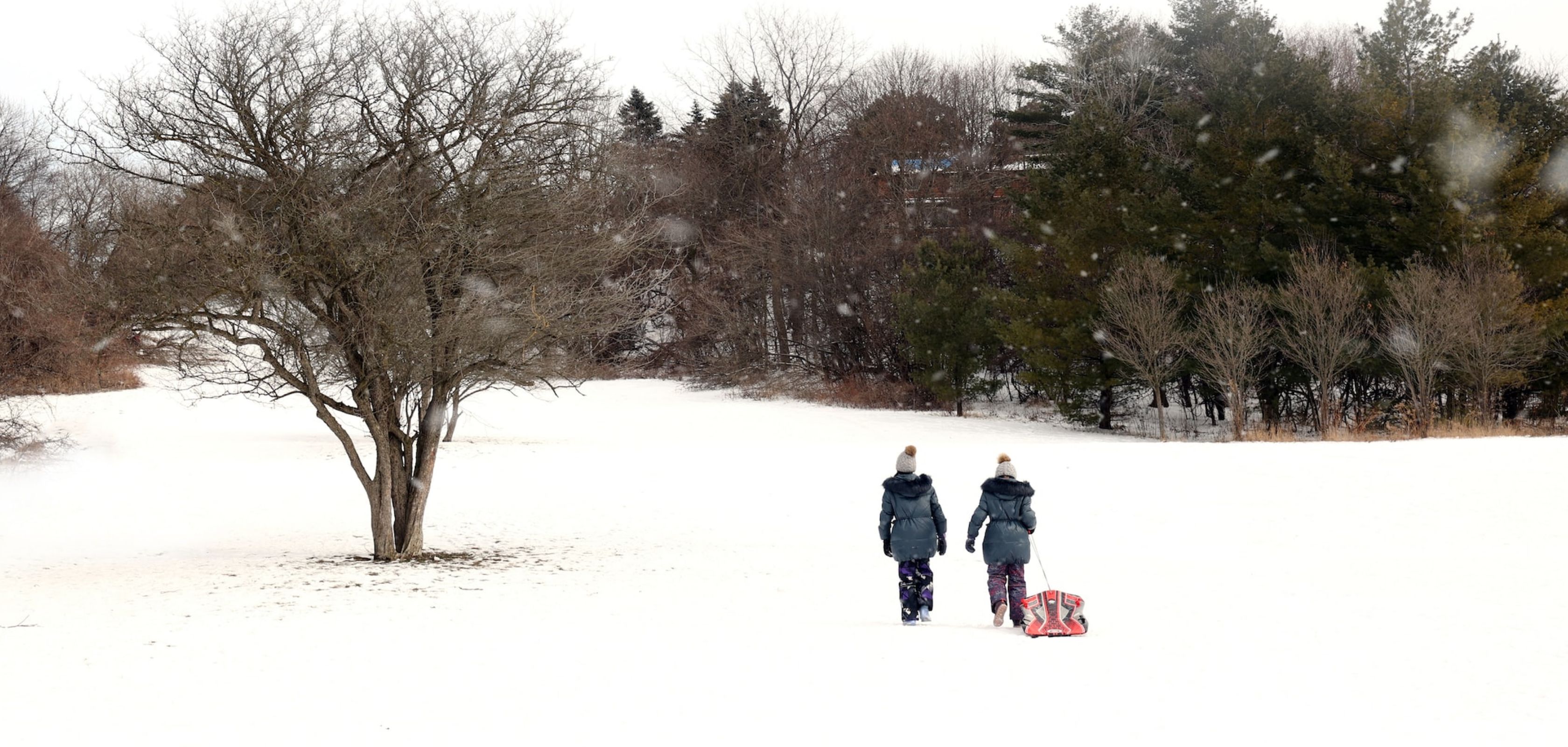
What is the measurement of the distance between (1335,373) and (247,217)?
81.8 ft

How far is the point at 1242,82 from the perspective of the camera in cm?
3091

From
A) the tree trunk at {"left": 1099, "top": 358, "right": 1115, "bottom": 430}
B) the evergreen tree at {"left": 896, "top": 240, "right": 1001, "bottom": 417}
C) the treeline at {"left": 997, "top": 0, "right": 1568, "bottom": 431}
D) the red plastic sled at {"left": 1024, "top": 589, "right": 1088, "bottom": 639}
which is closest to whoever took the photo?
the red plastic sled at {"left": 1024, "top": 589, "right": 1088, "bottom": 639}

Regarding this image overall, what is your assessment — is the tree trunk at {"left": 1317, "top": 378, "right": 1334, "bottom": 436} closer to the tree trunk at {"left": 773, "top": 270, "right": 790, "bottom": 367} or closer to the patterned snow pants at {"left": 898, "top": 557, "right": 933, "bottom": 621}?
the patterned snow pants at {"left": 898, "top": 557, "right": 933, "bottom": 621}

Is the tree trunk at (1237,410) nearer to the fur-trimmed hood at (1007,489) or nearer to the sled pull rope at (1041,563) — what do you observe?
the sled pull rope at (1041,563)

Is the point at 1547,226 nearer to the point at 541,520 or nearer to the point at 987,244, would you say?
the point at 987,244

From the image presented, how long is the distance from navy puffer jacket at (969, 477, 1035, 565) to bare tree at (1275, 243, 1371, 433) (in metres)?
18.8

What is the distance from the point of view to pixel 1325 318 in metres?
26.3

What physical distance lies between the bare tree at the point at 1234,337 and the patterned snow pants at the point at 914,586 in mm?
18850

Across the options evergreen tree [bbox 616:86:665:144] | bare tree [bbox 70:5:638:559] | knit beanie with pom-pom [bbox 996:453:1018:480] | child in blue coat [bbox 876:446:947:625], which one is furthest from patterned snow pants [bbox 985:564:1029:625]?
evergreen tree [bbox 616:86:665:144]

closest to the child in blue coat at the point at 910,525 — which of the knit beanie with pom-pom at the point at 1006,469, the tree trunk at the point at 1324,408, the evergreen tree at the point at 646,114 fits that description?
the knit beanie with pom-pom at the point at 1006,469

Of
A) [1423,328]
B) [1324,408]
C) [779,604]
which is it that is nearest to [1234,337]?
[1324,408]

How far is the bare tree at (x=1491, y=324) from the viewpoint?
23.4 m

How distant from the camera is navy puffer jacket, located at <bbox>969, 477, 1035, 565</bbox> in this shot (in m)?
9.36

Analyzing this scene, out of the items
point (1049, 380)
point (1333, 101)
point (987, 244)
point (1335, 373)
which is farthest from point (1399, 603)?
point (987, 244)
